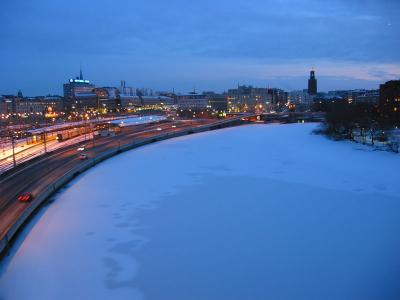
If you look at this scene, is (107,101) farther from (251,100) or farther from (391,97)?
(391,97)

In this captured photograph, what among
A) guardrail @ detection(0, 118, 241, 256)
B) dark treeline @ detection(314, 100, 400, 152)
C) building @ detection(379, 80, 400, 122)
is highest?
building @ detection(379, 80, 400, 122)

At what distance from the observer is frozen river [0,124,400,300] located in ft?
35.9

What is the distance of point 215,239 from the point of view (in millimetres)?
14383

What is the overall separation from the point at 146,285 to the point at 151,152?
29122mm

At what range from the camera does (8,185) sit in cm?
2253

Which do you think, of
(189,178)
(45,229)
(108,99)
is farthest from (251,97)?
(45,229)

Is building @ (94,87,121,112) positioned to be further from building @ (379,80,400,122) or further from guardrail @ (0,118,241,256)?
guardrail @ (0,118,241,256)

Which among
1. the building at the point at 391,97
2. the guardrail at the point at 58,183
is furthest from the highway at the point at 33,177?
the building at the point at 391,97

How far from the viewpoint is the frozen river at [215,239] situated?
1095cm

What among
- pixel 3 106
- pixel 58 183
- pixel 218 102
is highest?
pixel 3 106

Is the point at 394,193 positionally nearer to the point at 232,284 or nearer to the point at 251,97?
the point at 232,284

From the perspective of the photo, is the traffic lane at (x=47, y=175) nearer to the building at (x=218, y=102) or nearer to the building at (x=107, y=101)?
the building at (x=107, y=101)

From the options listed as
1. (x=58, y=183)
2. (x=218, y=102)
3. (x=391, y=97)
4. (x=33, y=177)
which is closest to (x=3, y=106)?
(x=218, y=102)

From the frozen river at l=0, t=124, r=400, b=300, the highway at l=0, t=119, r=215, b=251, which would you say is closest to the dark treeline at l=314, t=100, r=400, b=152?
the frozen river at l=0, t=124, r=400, b=300
